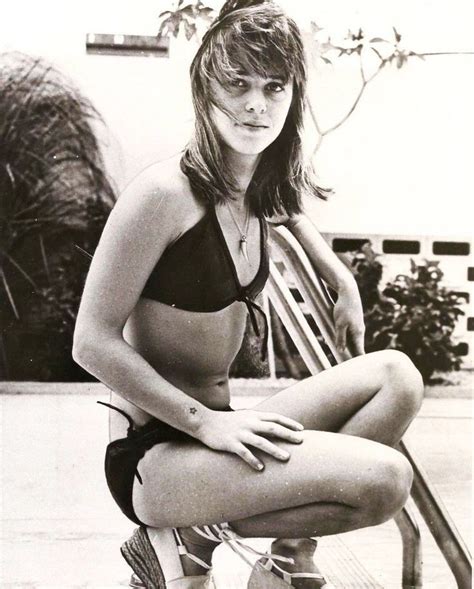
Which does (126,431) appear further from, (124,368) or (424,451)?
(424,451)

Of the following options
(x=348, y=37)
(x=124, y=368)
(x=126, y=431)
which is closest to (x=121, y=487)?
(x=126, y=431)

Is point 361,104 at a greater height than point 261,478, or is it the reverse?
point 361,104

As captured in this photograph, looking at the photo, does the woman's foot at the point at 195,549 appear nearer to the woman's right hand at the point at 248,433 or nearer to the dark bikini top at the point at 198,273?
→ the woman's right hand at the point at 248,433

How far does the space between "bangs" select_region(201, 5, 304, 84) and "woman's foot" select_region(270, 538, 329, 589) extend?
701mm

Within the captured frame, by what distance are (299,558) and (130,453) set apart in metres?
0.31

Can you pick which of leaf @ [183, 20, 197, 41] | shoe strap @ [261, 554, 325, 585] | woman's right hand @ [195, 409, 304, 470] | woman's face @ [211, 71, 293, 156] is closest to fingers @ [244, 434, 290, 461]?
woman's right hand @ [195, 409, 304, 470]

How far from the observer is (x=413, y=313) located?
1.59m

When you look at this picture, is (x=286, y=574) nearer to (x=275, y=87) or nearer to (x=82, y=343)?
(x=82, y=343)

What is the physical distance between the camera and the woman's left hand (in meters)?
1.44

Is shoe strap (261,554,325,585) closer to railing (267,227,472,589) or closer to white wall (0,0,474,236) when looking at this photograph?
railing (267,227,472,589)

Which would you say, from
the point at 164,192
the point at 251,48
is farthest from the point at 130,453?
the point at 251,48

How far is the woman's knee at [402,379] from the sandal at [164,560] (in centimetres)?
39

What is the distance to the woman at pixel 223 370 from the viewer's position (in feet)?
3.86

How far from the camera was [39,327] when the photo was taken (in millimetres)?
1483
